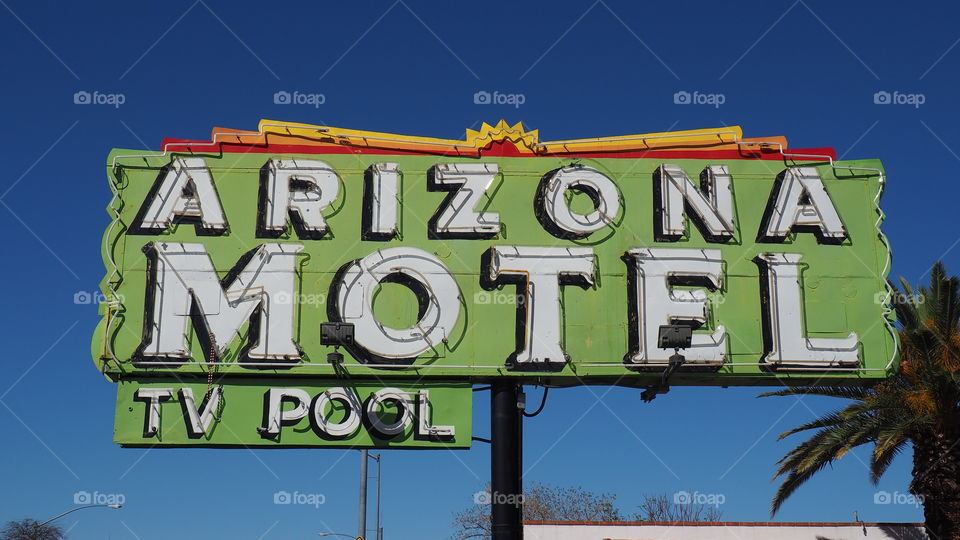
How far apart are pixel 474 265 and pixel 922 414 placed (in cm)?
1059

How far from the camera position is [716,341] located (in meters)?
15.6

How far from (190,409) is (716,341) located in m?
7.71

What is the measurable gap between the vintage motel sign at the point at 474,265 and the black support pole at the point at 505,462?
0.36 m

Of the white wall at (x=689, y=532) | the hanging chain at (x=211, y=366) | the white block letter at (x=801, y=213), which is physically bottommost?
the white wall at (x=689, y=532)

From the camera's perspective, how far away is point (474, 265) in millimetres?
16000

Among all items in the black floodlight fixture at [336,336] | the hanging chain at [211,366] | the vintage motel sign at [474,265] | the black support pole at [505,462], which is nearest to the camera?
the black support pole at [505,462]

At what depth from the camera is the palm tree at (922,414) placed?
2086 cm

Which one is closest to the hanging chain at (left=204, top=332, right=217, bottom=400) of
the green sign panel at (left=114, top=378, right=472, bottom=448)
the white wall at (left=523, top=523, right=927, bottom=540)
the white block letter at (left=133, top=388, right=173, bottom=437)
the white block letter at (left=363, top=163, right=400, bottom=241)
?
the green sign panel at (left=114, top=378, right=472, bottom=448)

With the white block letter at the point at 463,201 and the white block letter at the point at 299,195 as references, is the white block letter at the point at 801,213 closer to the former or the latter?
the white block letter at the point at 463,201

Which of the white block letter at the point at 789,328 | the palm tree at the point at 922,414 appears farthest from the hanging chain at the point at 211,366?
the palm tree at the point at 922,414

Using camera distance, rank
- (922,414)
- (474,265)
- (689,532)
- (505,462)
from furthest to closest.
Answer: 1. (689,532)
2. (922,414)
3. (474,265)
4. (505,462)

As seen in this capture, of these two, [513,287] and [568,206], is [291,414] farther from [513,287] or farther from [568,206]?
[568,206]

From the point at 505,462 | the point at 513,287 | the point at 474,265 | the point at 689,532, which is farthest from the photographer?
A: the point at 689,532

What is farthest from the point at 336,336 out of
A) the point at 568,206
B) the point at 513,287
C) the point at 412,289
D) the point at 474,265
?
the point at 568,206
